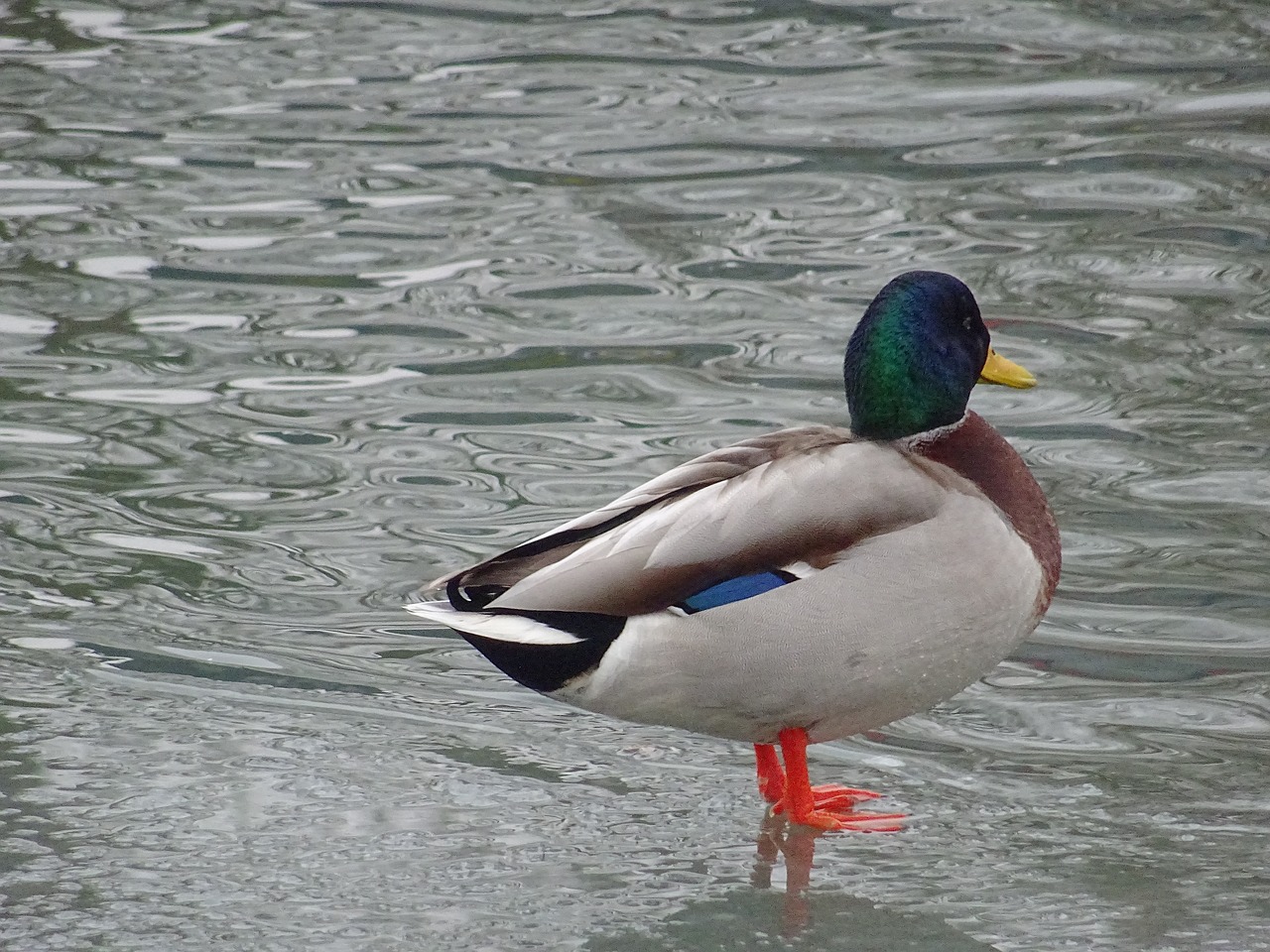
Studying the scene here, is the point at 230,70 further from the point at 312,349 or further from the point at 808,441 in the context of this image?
the point at 808,441

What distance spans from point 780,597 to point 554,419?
2.62 m

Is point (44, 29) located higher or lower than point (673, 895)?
higher

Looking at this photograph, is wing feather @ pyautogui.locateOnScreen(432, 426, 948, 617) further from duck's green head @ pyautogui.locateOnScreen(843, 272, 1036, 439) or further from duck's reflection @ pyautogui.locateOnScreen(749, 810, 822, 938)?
duck's reflection @ pyautogui.locateOnScreen(749, 810, 822, 938)

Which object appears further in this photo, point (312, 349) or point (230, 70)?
point (230, 70)

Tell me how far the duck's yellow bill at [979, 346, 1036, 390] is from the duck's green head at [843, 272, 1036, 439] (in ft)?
0.54

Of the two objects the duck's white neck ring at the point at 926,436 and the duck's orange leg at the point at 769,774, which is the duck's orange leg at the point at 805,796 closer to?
the duck's orange leg at the point at 769,774

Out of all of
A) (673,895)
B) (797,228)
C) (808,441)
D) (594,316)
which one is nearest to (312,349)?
(594,316)

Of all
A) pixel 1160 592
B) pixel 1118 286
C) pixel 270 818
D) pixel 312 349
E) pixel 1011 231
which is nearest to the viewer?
pixel 270 818

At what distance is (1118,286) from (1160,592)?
93.8 inches

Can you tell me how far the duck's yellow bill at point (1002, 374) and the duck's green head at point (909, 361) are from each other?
6.5 inches

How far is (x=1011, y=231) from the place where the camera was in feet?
24.7

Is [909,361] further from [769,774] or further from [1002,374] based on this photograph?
[769,774]

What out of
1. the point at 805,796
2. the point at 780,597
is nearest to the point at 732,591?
the point at 780,597

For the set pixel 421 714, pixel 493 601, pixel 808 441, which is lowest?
pixel 421 714
